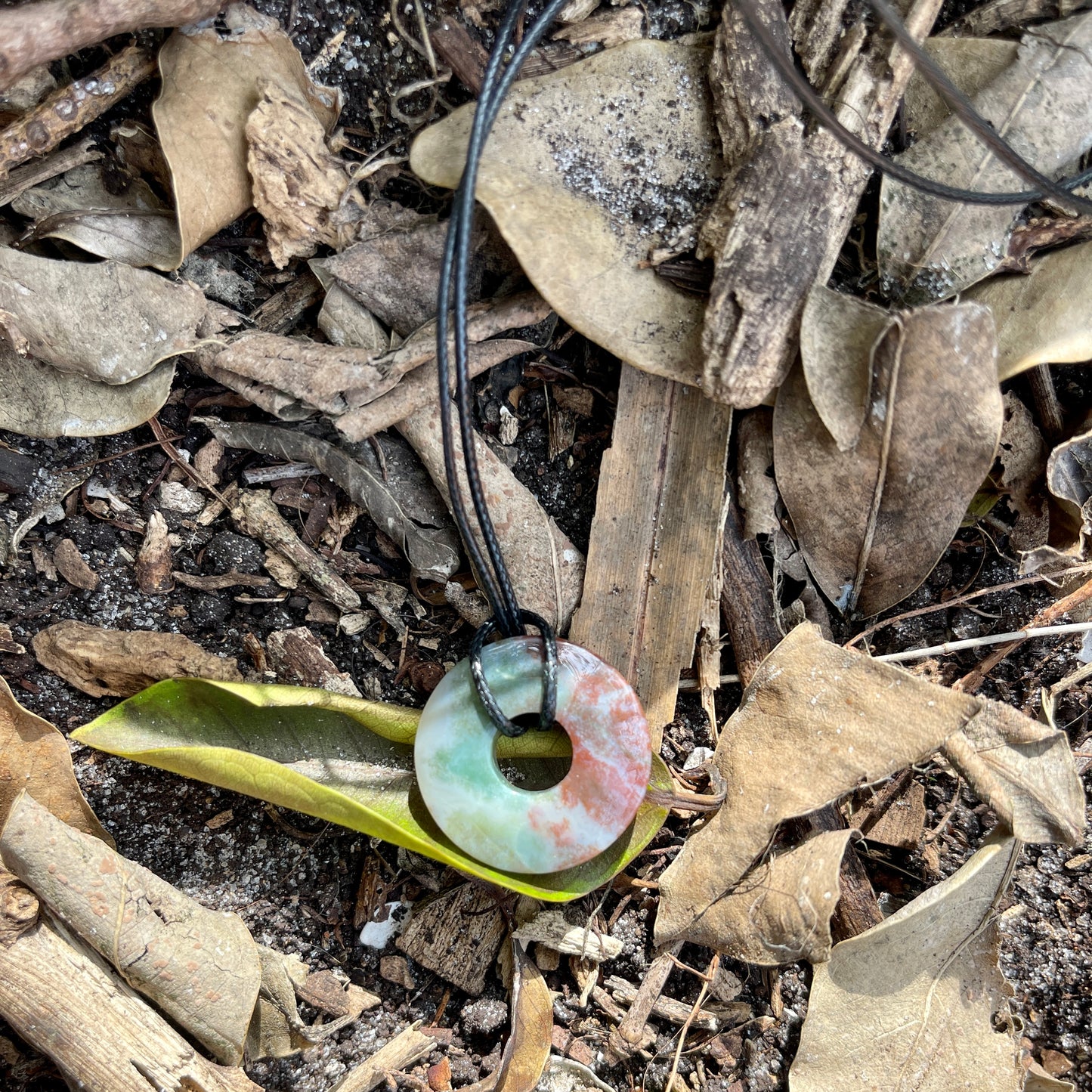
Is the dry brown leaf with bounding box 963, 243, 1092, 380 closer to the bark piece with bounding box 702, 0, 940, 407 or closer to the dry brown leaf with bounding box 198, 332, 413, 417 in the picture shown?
the bark piece with bounding box 702, 0, 940, 407

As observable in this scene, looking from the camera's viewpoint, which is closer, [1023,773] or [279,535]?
[1023,773]

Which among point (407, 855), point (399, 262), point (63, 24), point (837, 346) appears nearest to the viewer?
point (63, 24)

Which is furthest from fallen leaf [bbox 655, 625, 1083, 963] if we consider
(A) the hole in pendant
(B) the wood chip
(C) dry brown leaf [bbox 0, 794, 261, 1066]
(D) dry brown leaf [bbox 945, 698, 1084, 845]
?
(B) the wood chip

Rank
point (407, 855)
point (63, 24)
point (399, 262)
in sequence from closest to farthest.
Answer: point (63, 24) < point (399, 262) < point (407, 855)

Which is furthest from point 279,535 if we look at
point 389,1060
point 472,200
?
point 389,1060

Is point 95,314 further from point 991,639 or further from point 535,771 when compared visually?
point 991,639

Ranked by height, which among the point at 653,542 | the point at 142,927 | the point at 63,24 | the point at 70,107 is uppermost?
the point at 63,24

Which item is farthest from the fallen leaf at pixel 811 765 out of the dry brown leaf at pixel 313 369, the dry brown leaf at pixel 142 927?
the dry brown leaf at pixel 313 369

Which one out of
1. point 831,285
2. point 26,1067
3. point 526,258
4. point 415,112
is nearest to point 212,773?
point 26,1067
